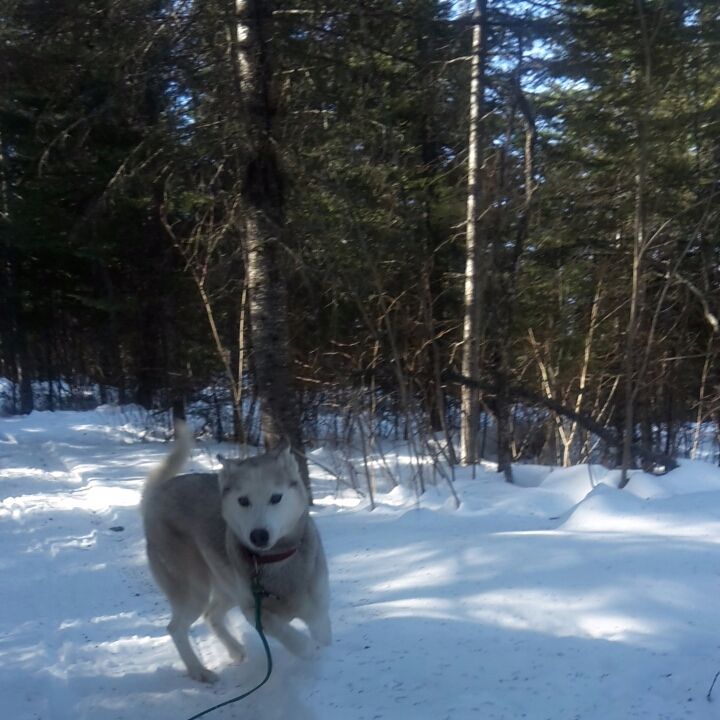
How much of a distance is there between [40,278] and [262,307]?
15.8 m

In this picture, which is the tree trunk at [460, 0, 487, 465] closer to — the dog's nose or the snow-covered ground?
the snow-covered ground

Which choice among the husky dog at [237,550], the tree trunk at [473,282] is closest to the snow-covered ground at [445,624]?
the husky dog at [237,550]

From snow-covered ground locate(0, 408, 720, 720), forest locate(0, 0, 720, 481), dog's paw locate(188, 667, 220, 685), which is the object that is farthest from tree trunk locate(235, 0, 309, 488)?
dog's paw locate(188, 667, 220, 685)

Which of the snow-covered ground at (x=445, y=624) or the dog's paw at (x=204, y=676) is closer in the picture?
the snow-covered ground at (x=445, y=624)

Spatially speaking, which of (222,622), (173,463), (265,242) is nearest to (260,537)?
(222,622)

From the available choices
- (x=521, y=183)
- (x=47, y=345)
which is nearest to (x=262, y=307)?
(x=521, y=183)

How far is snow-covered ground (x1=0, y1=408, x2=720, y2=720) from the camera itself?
12.9 feet

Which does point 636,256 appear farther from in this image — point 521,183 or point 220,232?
point 220,232

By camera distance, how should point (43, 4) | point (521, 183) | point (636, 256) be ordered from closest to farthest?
point (636, 256) → point (43, 4) → point (521, 183)

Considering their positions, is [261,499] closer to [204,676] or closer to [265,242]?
[204,676]

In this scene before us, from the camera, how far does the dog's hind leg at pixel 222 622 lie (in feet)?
16.6

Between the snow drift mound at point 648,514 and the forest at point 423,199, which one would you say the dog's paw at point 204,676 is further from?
the forest at point 423,199

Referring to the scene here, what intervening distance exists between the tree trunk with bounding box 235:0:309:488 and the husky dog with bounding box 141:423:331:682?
138 inches

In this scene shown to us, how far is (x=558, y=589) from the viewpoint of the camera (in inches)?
193
